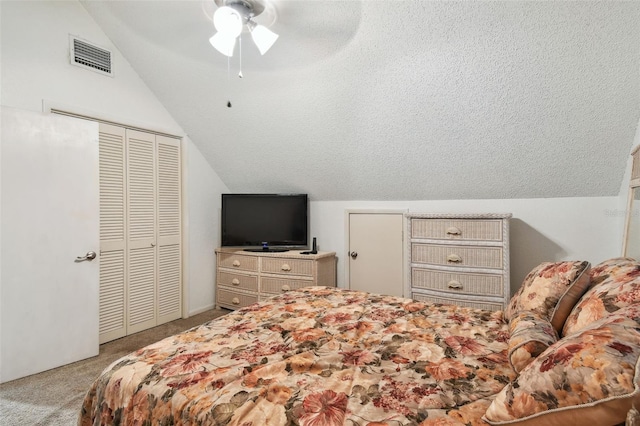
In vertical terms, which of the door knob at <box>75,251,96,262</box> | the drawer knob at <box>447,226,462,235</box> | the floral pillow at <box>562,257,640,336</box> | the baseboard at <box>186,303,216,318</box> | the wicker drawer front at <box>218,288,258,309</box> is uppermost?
the drawer knob at <box>447,226,462,235</box>

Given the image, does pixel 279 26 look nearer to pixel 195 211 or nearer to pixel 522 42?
pixel 522 42

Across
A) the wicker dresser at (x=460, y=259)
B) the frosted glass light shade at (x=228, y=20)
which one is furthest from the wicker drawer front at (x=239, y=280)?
the frosted glass light shade at (x=228, y=20)

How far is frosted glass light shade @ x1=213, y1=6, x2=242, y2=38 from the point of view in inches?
71.4

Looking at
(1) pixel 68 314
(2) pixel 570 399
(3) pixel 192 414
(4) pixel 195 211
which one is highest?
(4) pixel 195 211

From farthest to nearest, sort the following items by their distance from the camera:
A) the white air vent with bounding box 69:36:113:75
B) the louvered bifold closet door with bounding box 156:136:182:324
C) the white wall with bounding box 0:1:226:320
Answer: the louvered bifold closet door with bounding box 156:136:182:324
the white air vent with bounding box 69:36:113:75
the white wall with bounding box 0:1:226:320

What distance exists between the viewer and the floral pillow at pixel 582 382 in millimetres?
699

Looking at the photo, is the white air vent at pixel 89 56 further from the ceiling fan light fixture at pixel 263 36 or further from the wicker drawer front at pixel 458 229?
the wicker drawer front at pixel 458 229

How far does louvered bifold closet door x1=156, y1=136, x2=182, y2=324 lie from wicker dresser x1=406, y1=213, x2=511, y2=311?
8.48 ft

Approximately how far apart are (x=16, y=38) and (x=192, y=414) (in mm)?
3134

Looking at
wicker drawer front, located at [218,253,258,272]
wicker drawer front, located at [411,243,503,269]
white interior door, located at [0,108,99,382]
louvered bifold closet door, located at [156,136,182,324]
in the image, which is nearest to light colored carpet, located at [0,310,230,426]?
white interior door, located at [0,108,99,382]

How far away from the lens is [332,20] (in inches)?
90.3

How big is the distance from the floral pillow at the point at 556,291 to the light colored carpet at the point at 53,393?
2599mm

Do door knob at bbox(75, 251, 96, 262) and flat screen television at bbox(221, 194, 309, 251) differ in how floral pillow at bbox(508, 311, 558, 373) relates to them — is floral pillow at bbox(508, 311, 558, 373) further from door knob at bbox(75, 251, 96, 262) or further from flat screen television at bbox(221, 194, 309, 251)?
door knob at bbox(75, 251, 96, 262)

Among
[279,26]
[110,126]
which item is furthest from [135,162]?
[279,26]
